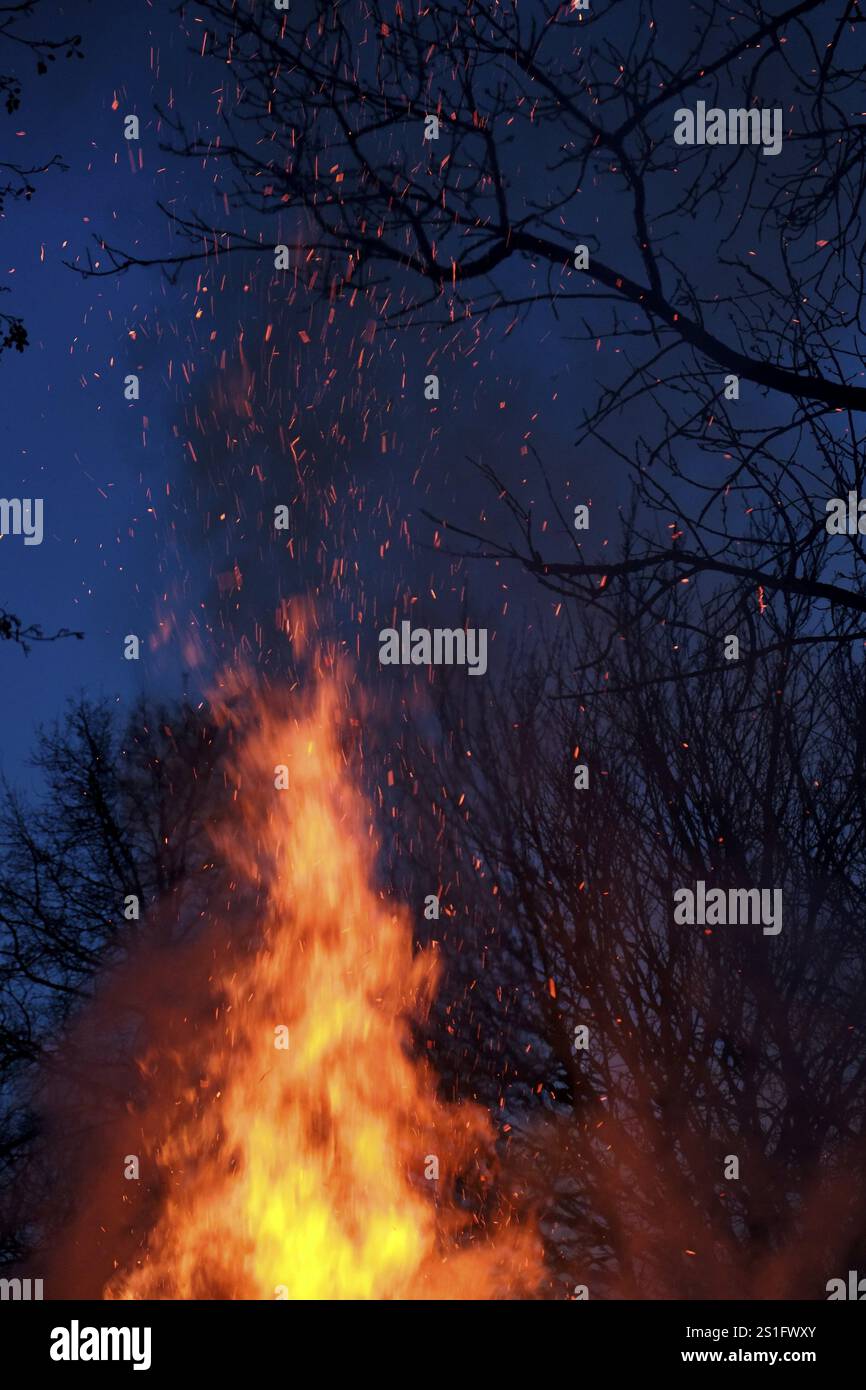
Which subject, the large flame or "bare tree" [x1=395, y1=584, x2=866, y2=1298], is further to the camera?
the large flame

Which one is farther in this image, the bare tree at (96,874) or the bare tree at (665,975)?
the bare tree at (96,874)

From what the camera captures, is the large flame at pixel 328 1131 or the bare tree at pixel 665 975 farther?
the large flame at pixel 328 1131

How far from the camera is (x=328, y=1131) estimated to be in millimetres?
12188

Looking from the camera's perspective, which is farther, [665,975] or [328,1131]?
[328,1131]

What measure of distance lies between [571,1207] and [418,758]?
15.7 feet

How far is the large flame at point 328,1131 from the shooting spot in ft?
35.9

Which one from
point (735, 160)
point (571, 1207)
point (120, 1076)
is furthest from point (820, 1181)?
point (120, 1076)

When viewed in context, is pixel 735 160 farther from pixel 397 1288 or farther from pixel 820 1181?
pixel 397 1288

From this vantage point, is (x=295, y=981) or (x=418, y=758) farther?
(x=295, y=981)

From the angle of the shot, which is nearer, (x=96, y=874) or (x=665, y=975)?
(x=665, y=975)

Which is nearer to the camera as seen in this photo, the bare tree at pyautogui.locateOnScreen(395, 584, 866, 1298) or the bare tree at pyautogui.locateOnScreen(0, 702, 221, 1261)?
the bare tree at pyautogui.locateOnScreen(395, 584, 866, 1298)

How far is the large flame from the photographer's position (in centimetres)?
1095

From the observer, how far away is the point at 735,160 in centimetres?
Answer: 568
